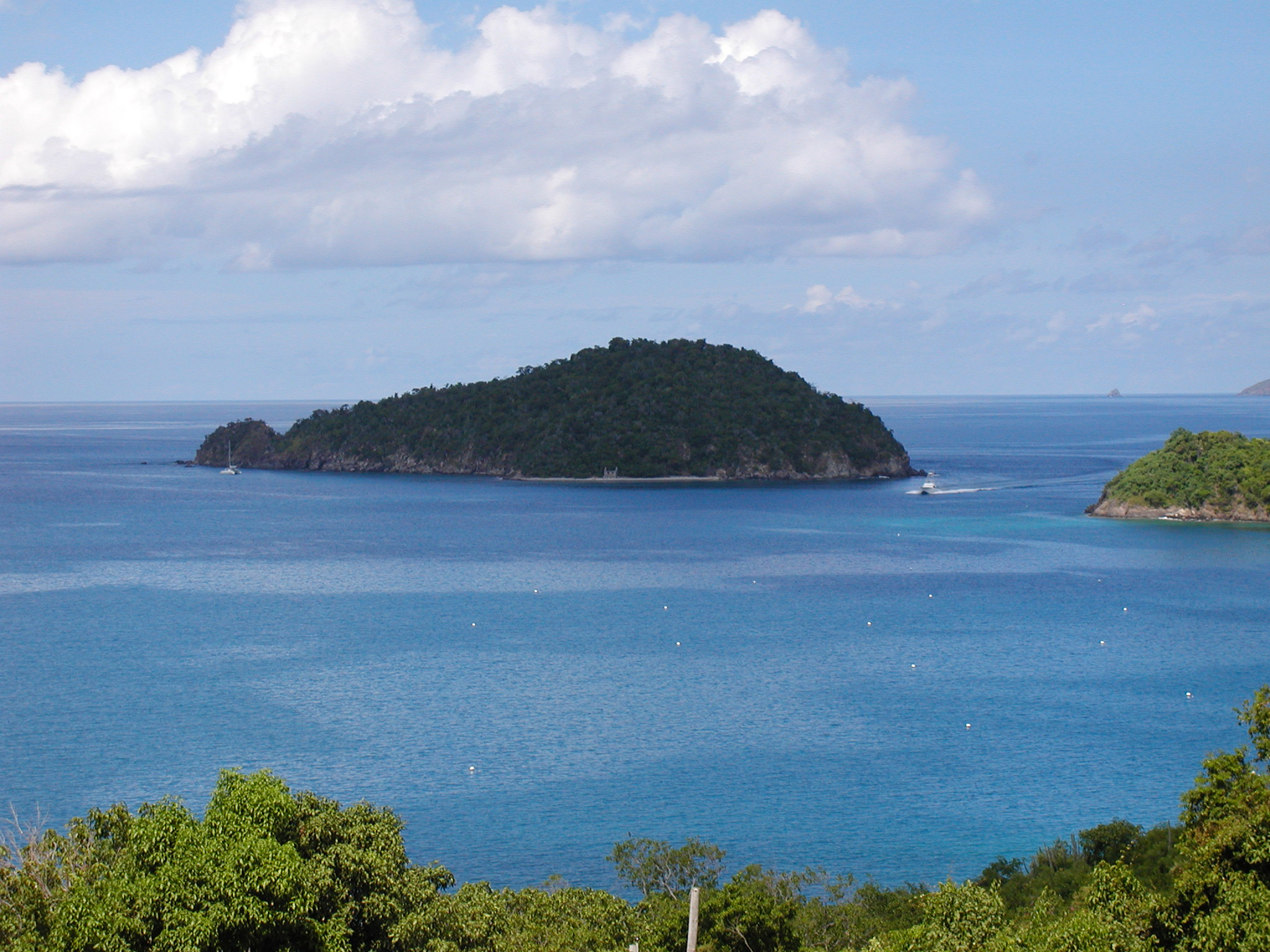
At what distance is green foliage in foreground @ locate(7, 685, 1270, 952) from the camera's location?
14961mm

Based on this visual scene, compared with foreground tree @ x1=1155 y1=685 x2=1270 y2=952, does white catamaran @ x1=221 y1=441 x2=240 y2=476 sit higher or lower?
higher

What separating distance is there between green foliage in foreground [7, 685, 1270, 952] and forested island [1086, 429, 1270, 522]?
272 feet

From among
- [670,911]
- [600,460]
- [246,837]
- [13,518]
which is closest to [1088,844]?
[670,911]

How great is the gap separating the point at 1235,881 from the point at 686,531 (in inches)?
3126

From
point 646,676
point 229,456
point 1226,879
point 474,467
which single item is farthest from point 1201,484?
point 229,456

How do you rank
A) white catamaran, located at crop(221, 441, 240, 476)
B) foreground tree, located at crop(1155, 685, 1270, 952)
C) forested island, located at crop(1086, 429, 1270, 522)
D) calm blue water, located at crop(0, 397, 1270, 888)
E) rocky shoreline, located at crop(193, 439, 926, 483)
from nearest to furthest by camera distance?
foreground tree, located at crop(1155, 685, 1270, 952) < calm blue water, located at crop(0, 397, 1270, 888) < forested island, located at crop(1086, 429, 1270, 522) < rocky shoreline, located at crop(193, 439, 926, 483) < white catamaran, located at crop(221, 441, 240, 476)

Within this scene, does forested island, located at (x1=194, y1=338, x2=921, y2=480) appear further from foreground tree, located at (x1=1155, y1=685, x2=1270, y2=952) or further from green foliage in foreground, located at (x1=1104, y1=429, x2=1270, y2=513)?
foreground tree, located at (x1=1155, y1=685, x2=1270, y2=952)

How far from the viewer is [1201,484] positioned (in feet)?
326

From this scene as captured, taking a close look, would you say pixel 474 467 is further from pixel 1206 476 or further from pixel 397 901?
pixel 397 901

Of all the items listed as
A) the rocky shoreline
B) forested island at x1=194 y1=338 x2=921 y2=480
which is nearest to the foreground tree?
the rocky shoreline

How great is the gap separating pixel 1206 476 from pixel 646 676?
67.4 m

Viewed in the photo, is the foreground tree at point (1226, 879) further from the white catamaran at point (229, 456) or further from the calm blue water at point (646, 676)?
the white catamaran at point (229, 456)

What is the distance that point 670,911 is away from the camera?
71.5 feet

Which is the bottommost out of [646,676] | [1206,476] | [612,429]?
[646,676]
